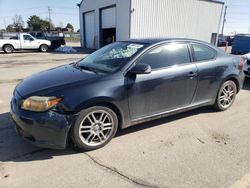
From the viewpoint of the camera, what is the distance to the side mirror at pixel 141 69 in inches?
126

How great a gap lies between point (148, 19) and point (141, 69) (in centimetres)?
1633

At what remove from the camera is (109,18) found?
2081cm

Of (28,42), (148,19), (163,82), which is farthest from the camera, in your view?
(28,42)

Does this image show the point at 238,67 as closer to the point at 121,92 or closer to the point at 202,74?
the point at 202,74

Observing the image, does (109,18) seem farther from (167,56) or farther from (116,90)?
(116,90)

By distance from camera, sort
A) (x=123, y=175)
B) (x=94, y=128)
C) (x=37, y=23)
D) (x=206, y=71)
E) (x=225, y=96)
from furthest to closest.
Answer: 1. (x=37, y=23)
2. (x=225, y=96)
3. (x=206, y=71)
4. (x=94, y=128)
5. (x=123, y=175)

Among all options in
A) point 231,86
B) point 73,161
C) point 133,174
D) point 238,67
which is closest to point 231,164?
point 133,174

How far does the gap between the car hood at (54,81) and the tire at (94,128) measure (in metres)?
0.45

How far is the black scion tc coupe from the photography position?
2.83 metres

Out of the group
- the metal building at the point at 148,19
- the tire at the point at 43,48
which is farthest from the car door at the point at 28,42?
the metal building at the point at 148,19

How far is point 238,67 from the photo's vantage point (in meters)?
4.75

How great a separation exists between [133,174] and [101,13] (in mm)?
21313

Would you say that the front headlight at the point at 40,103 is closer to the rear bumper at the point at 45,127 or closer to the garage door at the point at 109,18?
the rear bumper at the point at 45,127

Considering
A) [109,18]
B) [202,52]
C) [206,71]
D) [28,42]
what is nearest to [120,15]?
[109,18]
